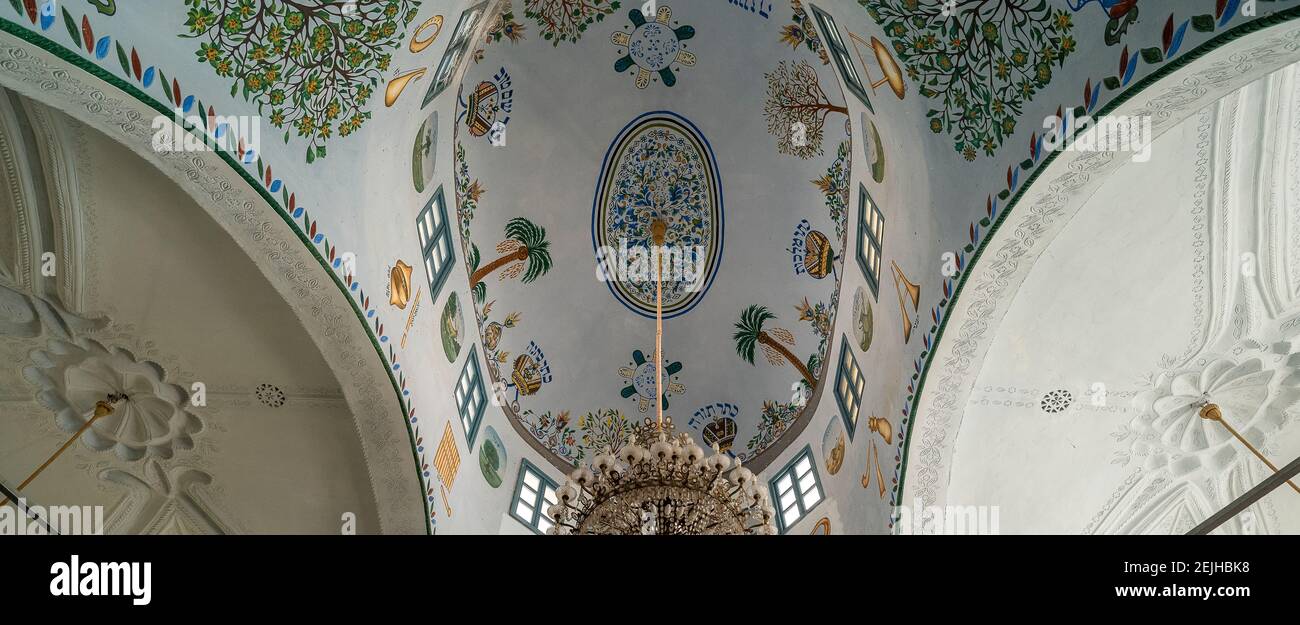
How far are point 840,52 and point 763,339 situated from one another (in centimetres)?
336

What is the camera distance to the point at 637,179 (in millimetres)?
9773

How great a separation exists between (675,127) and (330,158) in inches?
150

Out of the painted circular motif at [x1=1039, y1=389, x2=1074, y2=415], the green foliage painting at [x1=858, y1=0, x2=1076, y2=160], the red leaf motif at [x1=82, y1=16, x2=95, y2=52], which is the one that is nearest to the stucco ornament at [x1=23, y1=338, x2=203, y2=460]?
the red leaf motif at [x1=82, y1=16, x2=95, y2=52]

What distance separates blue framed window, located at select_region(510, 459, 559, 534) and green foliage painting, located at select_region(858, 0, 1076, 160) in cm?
536

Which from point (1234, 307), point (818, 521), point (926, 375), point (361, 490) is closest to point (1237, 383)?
point (1234, 307)

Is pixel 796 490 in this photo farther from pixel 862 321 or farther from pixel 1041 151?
pixel 1041 151

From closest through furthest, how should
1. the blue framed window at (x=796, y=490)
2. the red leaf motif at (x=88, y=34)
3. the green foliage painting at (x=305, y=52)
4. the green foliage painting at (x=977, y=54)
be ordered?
the red leaf motif at (x=88, y=34) → the green foliage painting at (x=305, y=52) → the green foliage painting at (x=977, y=54) → the blue framed window at (x=796, y=490)

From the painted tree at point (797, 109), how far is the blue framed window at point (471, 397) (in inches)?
136

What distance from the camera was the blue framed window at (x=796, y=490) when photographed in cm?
927

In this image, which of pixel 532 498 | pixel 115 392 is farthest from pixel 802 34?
pixel 115 392

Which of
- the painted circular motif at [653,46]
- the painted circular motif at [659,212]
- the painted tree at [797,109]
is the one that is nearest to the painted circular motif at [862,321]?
the painted tree at [797,109]

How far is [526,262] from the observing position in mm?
9625

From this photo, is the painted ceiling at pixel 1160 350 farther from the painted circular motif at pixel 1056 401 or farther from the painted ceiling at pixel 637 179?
the painted ceiling at pixel 637 179

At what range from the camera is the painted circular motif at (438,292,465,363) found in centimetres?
851
